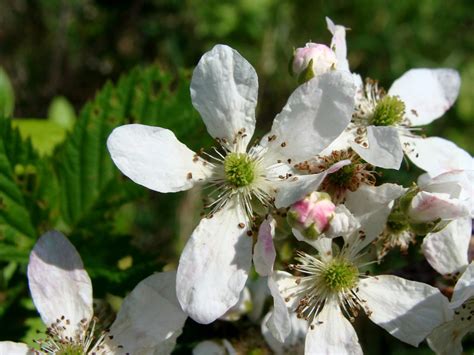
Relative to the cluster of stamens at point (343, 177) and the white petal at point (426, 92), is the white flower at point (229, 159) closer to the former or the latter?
the cluster of stamens at point (343, 177)

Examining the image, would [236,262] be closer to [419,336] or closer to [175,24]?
[419,336]

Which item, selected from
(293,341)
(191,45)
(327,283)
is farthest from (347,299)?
(191,45)

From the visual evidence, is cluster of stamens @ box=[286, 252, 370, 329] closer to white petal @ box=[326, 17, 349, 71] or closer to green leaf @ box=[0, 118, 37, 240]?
white petal @ box=[326, 17, 349, 71]

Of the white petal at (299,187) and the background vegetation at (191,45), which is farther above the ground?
the white petal at (299,187)

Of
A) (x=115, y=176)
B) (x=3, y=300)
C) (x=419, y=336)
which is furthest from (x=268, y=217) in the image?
(x=3, y=300)

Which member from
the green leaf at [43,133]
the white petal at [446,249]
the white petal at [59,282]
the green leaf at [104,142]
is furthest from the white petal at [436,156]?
the green leaf at [43,133]

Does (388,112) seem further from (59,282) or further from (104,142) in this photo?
(59,282)
